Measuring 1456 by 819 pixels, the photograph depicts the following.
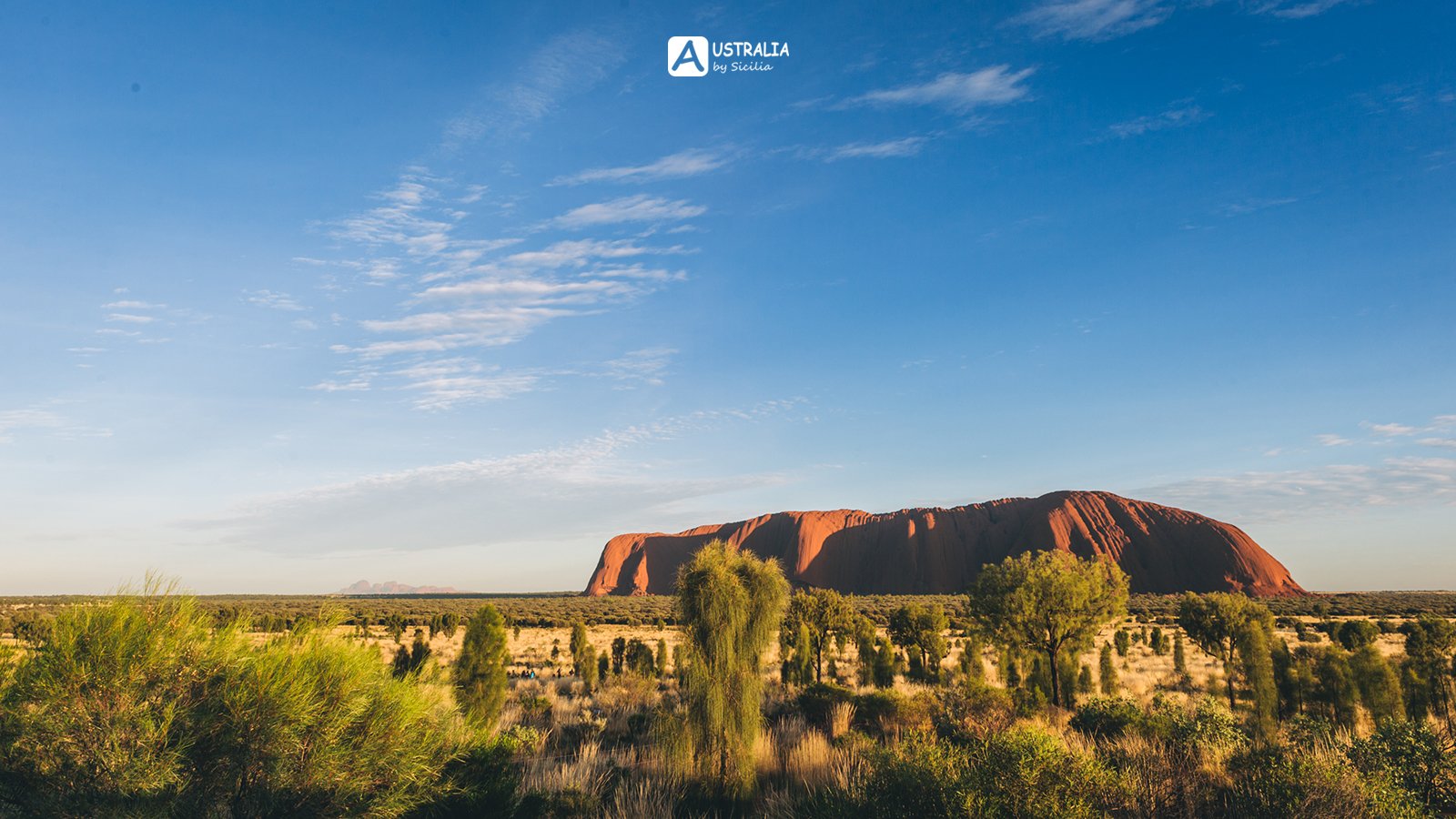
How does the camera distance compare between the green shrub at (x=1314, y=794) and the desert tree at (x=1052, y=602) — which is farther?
the desert tree at (x=1052, y=602)

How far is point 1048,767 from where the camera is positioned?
5.99 metres

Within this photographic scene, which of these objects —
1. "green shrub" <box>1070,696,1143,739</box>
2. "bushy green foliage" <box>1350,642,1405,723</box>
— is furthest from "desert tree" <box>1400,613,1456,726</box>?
"green shrub" <box>1070,696,1143,739</box>

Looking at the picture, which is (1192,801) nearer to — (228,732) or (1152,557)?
(228,732)

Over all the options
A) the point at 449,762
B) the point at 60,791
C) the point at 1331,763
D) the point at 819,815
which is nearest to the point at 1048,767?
the point at 819,815

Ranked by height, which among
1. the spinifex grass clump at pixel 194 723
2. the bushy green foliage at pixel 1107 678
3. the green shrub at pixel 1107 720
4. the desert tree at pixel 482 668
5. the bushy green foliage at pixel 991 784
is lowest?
the bushy green foliage at pixel 1107 678

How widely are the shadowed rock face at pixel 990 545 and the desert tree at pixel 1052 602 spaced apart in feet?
276

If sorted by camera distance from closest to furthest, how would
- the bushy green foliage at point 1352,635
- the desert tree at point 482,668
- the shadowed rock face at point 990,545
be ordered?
the desert tree at point 482,668 < the bushy green foliage at point 1352,635 < the shadowed rock face at point 990,545

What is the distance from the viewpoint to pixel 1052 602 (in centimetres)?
2034

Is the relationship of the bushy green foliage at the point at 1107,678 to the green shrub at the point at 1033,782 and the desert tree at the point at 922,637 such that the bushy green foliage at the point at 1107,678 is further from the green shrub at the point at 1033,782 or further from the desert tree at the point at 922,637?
the green shrub at the point at 1033,782

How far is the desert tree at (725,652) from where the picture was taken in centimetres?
1055

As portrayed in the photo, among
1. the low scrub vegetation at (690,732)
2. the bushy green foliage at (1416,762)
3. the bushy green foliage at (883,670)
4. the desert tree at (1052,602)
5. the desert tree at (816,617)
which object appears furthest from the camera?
the desert tree at (816,617)

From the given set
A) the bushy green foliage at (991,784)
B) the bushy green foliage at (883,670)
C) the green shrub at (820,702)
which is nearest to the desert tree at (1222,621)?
the bushy green foliage at (883,670)

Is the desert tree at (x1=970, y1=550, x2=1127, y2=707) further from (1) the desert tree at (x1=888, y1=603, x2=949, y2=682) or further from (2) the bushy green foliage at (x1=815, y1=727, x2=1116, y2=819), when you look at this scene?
(2) the bushy green foliage at (x1=815, y1=727, x2=1116, y2=819)

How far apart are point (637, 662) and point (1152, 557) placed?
392 ft
